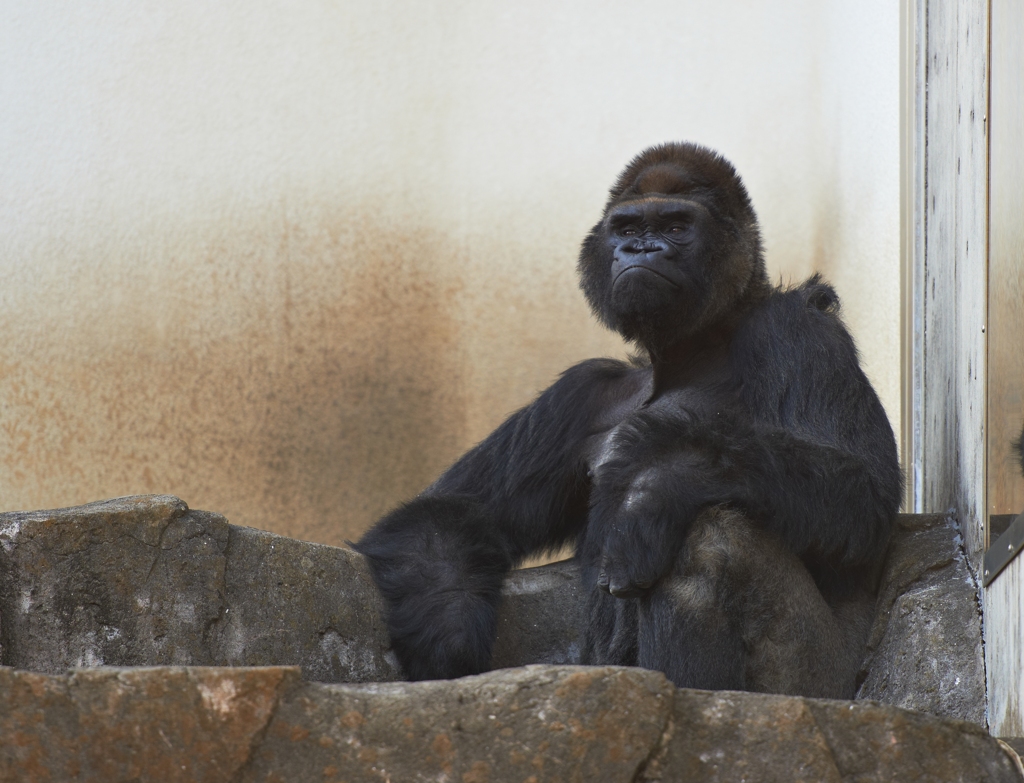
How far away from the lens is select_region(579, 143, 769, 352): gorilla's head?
361cm

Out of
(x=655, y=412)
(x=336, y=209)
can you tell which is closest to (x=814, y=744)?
(x=655, y=412)

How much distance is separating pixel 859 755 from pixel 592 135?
469 cm

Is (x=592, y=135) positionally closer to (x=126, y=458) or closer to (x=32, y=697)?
(x=126, y=458)

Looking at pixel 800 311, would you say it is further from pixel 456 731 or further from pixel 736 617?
pixel 456 731

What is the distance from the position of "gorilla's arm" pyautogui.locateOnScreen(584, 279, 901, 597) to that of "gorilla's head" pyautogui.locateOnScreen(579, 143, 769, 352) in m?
0.27

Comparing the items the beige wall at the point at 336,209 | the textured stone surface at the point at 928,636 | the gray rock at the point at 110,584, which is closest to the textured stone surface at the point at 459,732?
the textured stone surface at the point at 928,636

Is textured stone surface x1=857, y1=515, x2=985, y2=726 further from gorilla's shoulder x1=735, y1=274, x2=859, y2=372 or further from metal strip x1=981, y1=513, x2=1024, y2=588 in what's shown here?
gorilla's shoulder x1=735, y1=274, x2=859, y2=372

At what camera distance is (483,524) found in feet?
12.3

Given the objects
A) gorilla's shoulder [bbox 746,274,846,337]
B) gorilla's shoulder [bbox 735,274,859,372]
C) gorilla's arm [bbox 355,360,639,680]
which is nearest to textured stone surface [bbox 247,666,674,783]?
gorilla's arm [bbox 355,360,639,680]

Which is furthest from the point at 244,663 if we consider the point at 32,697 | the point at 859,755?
the point at 859,755

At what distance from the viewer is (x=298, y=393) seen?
620 centimetres

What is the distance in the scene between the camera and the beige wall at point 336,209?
595 centimetres

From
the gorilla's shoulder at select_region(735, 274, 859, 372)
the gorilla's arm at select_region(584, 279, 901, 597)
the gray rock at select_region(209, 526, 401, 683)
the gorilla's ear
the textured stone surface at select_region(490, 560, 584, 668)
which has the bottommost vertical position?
the textured stone surface at select_region(490, 560, 584, 668)

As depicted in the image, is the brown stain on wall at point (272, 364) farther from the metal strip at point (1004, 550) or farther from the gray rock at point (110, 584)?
the metal strip at point (1004, 550)
